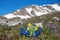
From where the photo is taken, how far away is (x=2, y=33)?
326 inches

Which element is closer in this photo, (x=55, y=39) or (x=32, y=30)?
(x=32, y=30)

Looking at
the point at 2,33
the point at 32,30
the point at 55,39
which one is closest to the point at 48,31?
the point at 55,39

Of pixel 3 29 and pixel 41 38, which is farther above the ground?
pixel 3 29

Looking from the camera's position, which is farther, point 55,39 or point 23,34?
point 55,39

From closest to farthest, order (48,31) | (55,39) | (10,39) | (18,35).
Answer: (10,39)
(18,35)
(55,39)
(48,31)

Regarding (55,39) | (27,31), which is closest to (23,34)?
(27,31)

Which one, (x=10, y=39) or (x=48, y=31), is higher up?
(x=48, y=31)

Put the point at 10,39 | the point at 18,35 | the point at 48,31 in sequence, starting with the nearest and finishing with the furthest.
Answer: the point at 10,39 < the point at 18,35 < the point at 48,31

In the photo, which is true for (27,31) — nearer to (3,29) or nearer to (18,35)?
(18,35)

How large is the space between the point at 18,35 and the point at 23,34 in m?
0.22

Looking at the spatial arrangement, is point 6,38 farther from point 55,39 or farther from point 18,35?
point 55,39

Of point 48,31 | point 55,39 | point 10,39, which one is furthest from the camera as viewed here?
point 48,31

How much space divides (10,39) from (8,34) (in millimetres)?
500

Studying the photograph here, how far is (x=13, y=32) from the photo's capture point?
869 centimetres
